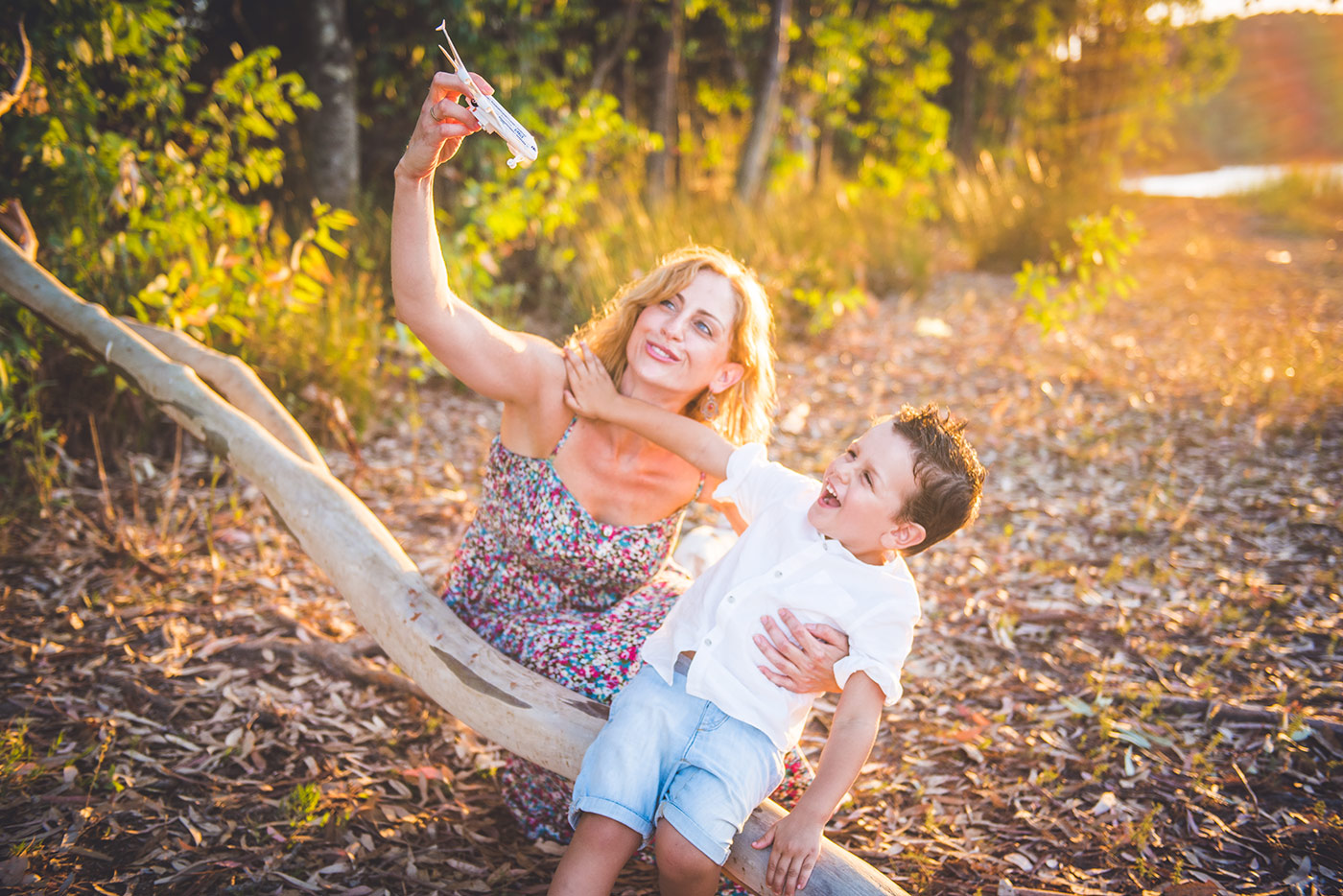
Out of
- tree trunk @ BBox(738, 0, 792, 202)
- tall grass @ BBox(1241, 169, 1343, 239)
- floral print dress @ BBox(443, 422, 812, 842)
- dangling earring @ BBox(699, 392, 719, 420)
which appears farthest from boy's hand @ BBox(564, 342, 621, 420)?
tall grass @ BBox(1241, 169, 1343, 239)

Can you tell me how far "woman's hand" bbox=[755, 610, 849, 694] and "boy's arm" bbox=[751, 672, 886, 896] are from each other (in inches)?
4.1

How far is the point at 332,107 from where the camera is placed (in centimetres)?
519

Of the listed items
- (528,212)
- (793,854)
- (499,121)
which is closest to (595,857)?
(793,854)

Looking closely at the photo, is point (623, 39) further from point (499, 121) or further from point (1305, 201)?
point (1305, 201)

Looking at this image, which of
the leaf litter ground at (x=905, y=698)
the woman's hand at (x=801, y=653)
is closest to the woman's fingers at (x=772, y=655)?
the woman's hand at (x=801, y=653)

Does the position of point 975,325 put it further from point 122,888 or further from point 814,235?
point 122,888

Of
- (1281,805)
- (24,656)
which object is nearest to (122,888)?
(24,656)

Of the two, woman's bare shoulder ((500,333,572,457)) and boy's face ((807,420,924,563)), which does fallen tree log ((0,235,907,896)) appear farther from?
boy's face ((807,420,924,563))

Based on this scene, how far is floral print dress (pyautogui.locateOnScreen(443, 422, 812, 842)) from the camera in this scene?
2064mm

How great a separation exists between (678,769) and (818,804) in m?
0.30

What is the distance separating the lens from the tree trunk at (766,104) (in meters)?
7.07

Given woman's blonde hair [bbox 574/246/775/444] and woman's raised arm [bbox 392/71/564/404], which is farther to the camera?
woman's blonde hair [bbox 574/246/775/444]

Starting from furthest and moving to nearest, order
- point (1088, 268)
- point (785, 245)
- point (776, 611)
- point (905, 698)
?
point (785, 245)
point (1088, 268)
point (905, 698)
point (776, 611)

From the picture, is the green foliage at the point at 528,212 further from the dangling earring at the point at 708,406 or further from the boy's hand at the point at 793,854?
the boy's hand at the point at 793,854
